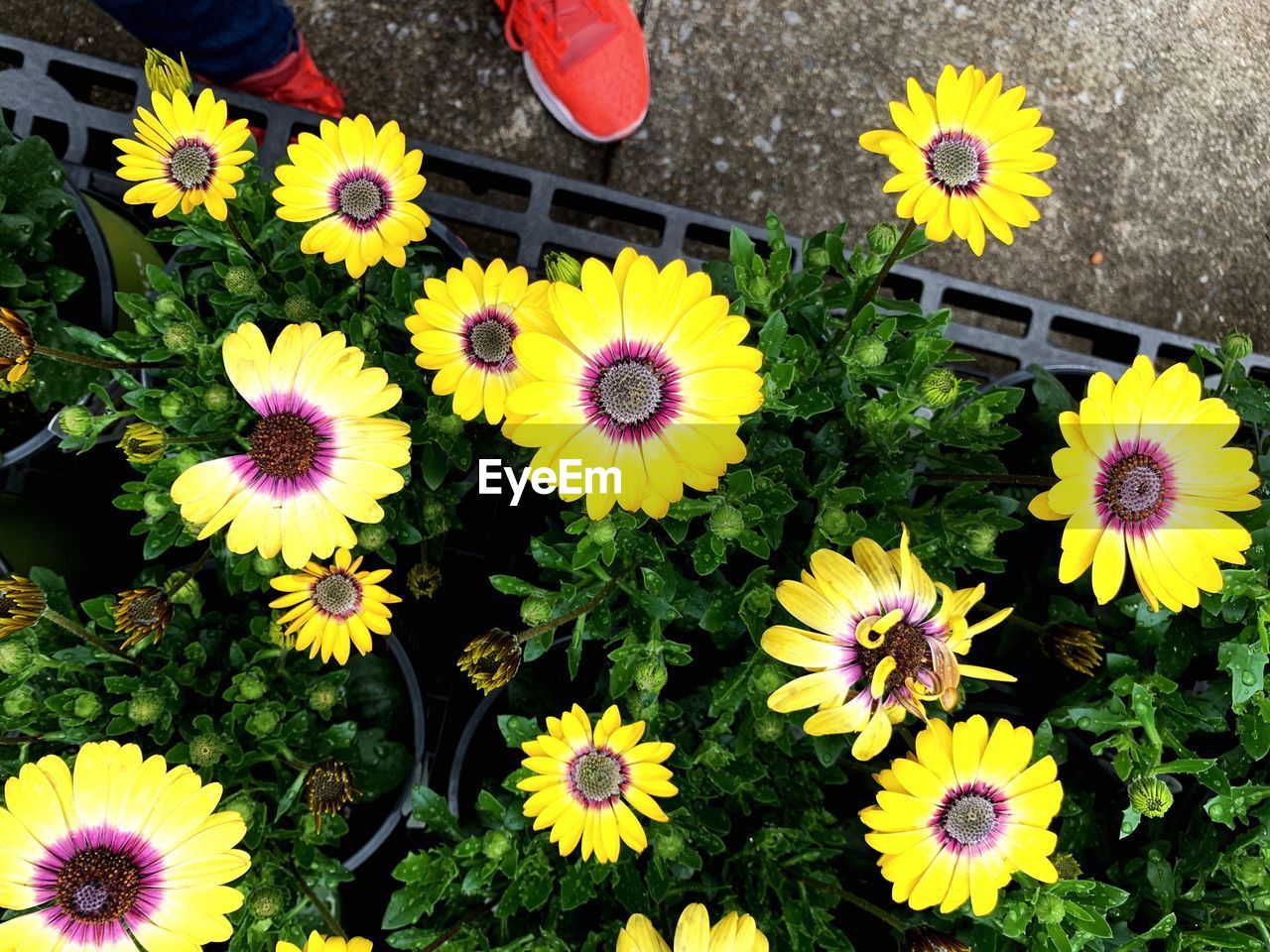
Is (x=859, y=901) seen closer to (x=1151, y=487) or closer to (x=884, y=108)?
(x=1151, y=487)

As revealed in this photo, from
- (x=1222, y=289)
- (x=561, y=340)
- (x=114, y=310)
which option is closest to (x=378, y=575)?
(x=561, y=340)

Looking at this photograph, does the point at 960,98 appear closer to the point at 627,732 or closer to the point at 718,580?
the point at 718,580

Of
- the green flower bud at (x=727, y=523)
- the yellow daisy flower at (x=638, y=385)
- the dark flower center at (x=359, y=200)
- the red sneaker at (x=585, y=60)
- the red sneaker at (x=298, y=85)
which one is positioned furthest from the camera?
the red sneaker at (x=585, y=60)

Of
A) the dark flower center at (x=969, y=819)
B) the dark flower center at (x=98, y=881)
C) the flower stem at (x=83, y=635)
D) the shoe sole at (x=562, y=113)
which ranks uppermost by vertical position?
the shoe sole at (x=562, y=113)

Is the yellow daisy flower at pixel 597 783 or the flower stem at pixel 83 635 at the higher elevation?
the flower stem at pixel 83 635

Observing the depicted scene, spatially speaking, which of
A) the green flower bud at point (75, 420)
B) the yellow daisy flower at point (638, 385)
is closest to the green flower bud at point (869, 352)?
the yellow daisy flower at point (638, 385)

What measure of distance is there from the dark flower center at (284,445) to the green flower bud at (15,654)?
1.15 feet

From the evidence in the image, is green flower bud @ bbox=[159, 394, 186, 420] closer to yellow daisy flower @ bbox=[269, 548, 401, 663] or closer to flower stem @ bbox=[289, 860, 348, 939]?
yellow daisy flower @ bbox=[269, 548, 401, 663]

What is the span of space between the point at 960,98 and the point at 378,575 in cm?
82

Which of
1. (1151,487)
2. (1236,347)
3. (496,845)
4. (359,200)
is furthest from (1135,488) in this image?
(359,200)

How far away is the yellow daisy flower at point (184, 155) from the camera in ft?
→ 3.51

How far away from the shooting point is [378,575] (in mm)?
1078

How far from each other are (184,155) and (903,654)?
0.94m

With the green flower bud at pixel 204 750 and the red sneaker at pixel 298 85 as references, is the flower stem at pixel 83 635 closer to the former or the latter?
the green flower bud at pixel 204 750
